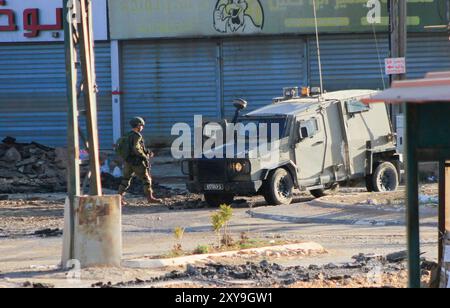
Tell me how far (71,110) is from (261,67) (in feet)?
67.2

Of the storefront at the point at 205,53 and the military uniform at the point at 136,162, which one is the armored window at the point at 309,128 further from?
the storefront at the point at 205,53

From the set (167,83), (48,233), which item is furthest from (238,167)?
(167,83)

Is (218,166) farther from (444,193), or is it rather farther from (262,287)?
(444,193)

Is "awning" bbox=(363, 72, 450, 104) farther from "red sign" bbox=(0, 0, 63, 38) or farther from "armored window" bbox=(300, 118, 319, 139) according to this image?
"red sign" bbox=(0, 0, 63, 38)

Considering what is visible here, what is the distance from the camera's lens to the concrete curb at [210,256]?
11719 millimetres

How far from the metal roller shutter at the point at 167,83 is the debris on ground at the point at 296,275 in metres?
20.2

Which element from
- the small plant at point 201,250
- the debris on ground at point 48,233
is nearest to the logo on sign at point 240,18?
the debris on ground at point 48,233

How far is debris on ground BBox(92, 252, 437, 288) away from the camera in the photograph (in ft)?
33.6

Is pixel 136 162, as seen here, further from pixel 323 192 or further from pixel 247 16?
pixel 247 16

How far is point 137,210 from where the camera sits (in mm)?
20109

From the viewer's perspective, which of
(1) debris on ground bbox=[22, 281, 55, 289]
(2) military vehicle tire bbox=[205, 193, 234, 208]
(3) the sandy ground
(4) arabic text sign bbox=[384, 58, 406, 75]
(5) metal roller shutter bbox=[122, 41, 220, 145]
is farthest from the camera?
(5) metal roller shutter bbox=[122, 41, 220, 145]

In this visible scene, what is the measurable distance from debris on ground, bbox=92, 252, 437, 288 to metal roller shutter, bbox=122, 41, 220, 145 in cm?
2018

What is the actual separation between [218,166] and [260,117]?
1.46 metres

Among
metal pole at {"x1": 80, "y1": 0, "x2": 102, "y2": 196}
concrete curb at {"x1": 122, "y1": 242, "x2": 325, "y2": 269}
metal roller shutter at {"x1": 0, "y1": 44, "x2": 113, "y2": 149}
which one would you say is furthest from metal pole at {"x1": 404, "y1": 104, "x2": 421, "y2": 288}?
metal roller shutter at {"x1": 0, "y1": 44, "x2": 113, "y2": 149}
